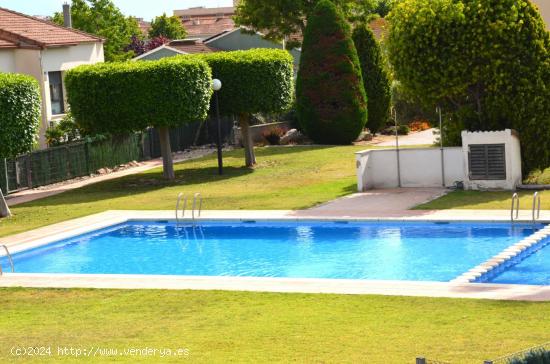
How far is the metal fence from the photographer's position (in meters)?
34.1

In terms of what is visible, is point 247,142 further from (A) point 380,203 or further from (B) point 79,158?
(A) point 380,203

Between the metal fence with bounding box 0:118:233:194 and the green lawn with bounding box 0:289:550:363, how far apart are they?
56.0 ft

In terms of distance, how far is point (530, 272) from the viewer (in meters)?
19.1

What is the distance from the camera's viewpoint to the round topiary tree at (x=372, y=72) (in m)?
44.8

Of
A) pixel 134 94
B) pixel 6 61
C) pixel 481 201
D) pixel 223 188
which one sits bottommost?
pixel 481 201

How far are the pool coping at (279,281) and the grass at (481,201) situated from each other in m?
0.69

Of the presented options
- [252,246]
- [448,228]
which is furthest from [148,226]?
[448,228]

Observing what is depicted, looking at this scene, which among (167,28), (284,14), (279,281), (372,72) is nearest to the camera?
(279,281)

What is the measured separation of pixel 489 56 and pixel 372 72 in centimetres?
1771

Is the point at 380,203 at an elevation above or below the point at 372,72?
below

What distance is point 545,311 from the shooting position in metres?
14.3

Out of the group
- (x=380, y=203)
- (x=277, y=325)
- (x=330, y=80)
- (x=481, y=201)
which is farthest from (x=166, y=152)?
(x=277, y=325)

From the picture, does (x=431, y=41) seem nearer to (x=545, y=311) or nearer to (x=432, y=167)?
(x=432, y=167)

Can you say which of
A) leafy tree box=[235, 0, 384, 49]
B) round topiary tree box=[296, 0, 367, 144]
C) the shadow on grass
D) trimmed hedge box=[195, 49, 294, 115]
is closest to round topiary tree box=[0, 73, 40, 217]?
the shadow on grass
